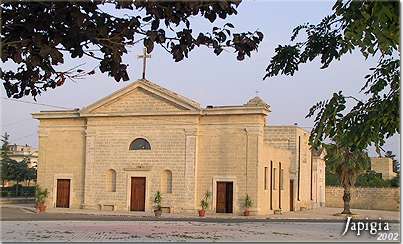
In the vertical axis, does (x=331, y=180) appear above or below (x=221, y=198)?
above

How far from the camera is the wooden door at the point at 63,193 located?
3906 cm

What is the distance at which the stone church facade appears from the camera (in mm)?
35156

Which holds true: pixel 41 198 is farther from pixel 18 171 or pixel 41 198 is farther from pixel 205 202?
pixel 18 171

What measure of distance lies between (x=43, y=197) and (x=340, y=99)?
35.6m

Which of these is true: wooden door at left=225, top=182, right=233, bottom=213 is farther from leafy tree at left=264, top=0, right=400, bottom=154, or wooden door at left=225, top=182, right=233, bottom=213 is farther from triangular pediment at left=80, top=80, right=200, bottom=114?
leafy tree at left=264, top=0, right=400, bottom=154

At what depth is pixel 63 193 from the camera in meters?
39.2

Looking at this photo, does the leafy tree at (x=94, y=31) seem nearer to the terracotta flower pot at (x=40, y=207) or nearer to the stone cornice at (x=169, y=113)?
the stone cornice at (x=169, y=113)

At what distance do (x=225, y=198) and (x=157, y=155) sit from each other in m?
5.08

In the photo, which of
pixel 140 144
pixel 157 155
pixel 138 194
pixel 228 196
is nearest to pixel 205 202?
pixel 228 196

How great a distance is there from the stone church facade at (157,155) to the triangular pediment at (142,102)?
62 millimetres

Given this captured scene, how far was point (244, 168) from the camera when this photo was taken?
35.0 m

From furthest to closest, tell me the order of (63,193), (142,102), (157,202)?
1. (63,193)
2. (142,102)
3. (157,202)

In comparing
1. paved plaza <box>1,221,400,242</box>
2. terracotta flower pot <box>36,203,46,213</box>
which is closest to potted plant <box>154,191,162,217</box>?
terracotta flower pot <box>36,203,46,213</box>

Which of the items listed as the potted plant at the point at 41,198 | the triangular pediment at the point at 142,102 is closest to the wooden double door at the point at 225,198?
the triangular pediment at the point at 142,102
